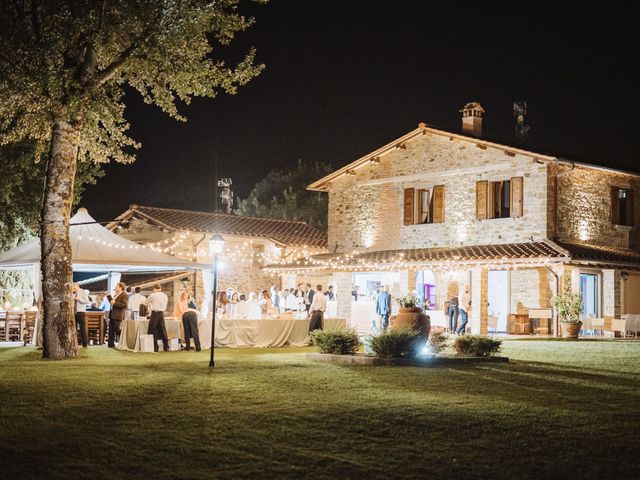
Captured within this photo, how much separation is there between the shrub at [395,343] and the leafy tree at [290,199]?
40.1m

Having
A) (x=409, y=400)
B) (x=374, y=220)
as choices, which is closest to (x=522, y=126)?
(x=374, y=220)

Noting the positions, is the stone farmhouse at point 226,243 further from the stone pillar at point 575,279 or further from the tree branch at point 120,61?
the tree branch at point 120,61

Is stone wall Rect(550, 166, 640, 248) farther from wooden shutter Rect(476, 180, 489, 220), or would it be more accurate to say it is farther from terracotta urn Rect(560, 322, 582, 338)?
terracotta urn Rect(560, 322, 582, 338)

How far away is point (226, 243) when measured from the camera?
35.0 m

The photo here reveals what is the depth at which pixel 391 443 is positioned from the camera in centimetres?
697

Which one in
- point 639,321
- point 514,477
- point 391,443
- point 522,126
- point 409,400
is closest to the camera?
point 514,477

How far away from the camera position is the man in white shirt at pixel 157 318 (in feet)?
54.6

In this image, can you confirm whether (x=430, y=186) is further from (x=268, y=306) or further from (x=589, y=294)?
(x=268, y=306)

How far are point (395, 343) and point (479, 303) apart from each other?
39.4ft

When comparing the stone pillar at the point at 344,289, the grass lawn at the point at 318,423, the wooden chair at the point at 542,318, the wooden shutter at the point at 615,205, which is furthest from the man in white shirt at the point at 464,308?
the grass lawn at the point at 318,423

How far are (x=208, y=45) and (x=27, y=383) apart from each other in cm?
778

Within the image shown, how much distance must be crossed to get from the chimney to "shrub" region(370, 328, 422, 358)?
54.3 feet

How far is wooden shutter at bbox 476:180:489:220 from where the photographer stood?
26047 mm

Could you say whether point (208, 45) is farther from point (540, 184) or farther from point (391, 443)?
point (540, 184)
